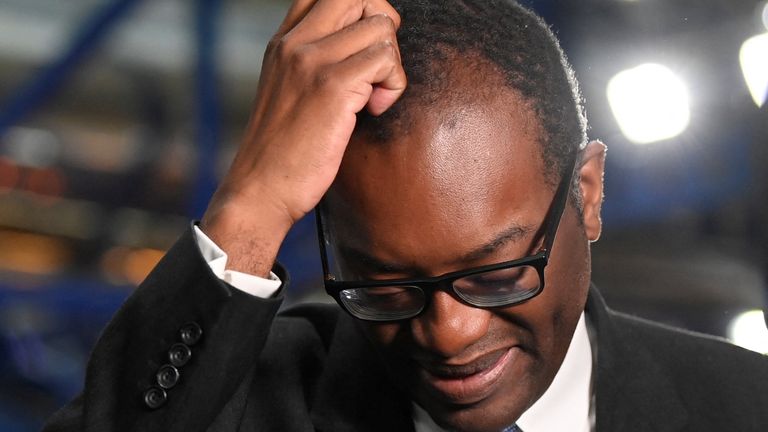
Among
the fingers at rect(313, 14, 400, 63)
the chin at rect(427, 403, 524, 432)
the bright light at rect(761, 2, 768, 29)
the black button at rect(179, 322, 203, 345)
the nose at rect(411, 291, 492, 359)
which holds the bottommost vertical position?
the chin at rect(427, 403, 524, 432)

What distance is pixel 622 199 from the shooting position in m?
3.26

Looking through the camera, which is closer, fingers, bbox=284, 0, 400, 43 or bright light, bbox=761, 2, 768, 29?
fingers, bbox=284, 0, 400, 43

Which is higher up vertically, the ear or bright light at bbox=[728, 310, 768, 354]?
the ear

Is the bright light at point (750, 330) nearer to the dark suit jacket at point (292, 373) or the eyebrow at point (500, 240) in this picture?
the dark suit jacket at point (292, 373)

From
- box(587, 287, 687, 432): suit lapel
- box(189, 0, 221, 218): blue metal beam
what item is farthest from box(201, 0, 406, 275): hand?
box(189, 0, 221, 218): blue metal beam

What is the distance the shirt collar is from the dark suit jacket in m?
0.03

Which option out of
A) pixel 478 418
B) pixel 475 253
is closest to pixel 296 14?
pixel 475 253

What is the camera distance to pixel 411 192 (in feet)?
4.88

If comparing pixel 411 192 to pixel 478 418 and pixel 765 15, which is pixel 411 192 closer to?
pixel 478 418

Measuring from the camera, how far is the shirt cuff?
148 centimetres

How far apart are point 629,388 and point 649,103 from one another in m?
1.48

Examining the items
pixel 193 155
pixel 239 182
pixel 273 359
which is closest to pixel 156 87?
pixel 193 155

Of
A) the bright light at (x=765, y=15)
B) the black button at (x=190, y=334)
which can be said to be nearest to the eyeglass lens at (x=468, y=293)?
the black button at (x=190, y=334)

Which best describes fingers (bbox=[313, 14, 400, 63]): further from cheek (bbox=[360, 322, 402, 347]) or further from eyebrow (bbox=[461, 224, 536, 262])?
cheek (bbox=[360, 322, 402, 347])
